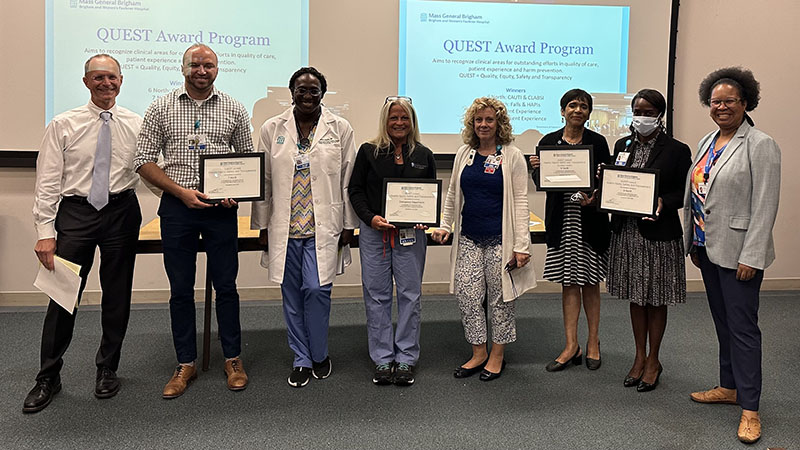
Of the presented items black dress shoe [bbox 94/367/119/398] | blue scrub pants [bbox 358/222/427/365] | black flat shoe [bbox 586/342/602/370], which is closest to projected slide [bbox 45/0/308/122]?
blue scrub pants [bbox 358/222/427/365]

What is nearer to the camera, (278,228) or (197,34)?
(278,228)

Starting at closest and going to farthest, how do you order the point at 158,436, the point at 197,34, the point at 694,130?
the point at 158,436 < the point at 197,34 < the point at 694,130

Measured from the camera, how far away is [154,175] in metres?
2.90

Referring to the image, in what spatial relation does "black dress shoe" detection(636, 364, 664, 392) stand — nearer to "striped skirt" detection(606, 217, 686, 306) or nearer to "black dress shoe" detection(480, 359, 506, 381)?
"striped skirt" detection(606, 217, 686, 306)

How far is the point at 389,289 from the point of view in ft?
10.9

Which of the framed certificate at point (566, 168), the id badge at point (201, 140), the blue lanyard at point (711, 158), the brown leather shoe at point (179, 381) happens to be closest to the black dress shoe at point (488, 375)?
the framed certificate at point (566, 168)

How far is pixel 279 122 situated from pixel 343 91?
164cm

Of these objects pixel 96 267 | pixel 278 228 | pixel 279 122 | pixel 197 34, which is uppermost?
pixel 197 34

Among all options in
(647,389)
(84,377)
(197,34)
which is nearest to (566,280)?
(647,389)

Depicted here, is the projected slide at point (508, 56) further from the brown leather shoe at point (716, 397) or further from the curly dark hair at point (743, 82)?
the brown leather shoe at point (716, 397)

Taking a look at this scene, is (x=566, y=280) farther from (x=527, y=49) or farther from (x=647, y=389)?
(x=527, y=49)

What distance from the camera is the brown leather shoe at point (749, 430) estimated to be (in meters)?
2.64

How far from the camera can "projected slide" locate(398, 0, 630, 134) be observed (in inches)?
186

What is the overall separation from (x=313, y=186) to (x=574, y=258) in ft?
4.88
